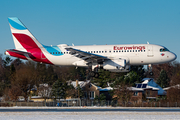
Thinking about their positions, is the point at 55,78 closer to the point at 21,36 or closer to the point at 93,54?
the point at 21,36

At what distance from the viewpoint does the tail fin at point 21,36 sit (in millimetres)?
50059

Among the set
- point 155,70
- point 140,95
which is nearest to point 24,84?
point 140,95

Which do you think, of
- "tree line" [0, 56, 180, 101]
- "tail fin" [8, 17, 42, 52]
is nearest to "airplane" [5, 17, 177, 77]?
"tail fin" [8, 17, 42, 52]

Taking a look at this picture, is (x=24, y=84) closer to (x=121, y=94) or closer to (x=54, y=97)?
(x=54, y=97)

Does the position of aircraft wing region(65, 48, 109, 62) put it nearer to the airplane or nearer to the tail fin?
the airplane

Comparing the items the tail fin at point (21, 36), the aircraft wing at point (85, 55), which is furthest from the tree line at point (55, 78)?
the aircraft wing at point (85, 55)

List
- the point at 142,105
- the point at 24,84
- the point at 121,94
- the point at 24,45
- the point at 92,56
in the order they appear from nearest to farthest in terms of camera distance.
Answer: the point at 92,56, the point at 24,45, the point at 142,105, the point at 121,94, the point at 24,84

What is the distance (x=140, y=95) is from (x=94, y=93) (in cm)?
1352

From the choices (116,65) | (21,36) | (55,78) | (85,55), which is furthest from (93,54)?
(55,78)

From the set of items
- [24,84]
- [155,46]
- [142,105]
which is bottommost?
[142,105]

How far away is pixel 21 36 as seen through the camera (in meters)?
51.0

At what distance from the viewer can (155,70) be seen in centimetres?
13650

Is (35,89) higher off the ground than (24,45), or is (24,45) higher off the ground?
(24,45)

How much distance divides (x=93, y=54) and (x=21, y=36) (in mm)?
15248
